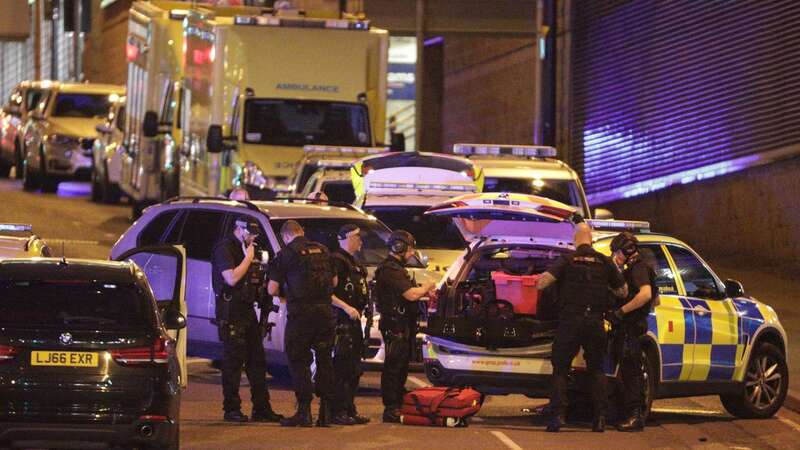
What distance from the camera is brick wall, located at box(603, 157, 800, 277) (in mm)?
24641

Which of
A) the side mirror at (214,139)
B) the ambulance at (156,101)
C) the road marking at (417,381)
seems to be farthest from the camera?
the ambulance at (156,101)

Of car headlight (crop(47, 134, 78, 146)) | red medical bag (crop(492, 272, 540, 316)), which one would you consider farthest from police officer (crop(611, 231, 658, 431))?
car headlight (crop(47, 134, 78, 146))

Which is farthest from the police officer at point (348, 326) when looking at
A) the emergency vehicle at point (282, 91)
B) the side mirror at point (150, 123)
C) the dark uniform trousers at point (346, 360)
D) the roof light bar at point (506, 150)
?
the side mirror at point (150, 123)

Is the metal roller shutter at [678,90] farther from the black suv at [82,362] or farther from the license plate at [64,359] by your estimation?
the license plate at [64,359]

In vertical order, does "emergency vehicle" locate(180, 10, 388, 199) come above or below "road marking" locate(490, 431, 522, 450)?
above

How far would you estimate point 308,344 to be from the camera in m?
12.7

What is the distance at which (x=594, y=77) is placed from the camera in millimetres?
31625

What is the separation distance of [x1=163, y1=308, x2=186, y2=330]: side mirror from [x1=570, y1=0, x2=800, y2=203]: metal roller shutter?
15308 mm

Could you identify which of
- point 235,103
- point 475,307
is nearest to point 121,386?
point 475,307

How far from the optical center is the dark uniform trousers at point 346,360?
13.1m

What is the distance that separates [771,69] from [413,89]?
15953 millimetres

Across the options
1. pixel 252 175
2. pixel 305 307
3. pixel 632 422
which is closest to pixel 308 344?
pixel 305 307

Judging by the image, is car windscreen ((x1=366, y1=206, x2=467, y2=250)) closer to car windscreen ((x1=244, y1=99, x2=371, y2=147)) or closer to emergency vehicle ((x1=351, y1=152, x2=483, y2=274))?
emergency vehicle ((x1=351, y1=152, x2=483, y2=274))

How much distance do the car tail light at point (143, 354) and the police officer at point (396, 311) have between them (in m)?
3.04
